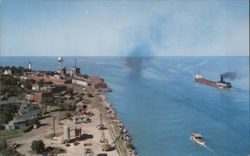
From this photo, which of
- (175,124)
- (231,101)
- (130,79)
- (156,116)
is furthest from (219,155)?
(130,79)

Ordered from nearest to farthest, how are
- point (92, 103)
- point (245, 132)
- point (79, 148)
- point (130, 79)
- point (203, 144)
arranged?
point (79, 148)
point (203, 144)
point (245, 132)
point (92, 103)
point (130, 79)

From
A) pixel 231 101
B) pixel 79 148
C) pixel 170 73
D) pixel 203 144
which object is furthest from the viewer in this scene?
pixel 170 73

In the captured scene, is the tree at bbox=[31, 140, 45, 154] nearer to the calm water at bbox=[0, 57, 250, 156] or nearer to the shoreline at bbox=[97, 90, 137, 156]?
the shoreline at bbox=[97, 90, 137, 156]

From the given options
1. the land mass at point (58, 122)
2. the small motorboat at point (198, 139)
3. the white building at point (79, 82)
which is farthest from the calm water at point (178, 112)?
the white building at point (79, 82)

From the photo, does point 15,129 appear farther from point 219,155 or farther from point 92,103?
point 219,155

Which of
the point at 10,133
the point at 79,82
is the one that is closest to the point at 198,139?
the point at 10,133

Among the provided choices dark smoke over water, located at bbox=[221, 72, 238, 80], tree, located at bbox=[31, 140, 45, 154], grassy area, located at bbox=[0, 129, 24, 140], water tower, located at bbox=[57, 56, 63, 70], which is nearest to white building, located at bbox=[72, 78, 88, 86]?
water tower, located at bbox=[57, 56, 63, 70]

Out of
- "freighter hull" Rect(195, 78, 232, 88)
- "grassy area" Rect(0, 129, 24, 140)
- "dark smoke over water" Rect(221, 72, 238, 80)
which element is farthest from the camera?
"dark smoke over water" Rect(221, 72, 238, 80)

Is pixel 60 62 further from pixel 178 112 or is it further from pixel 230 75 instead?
pixel 230 75
